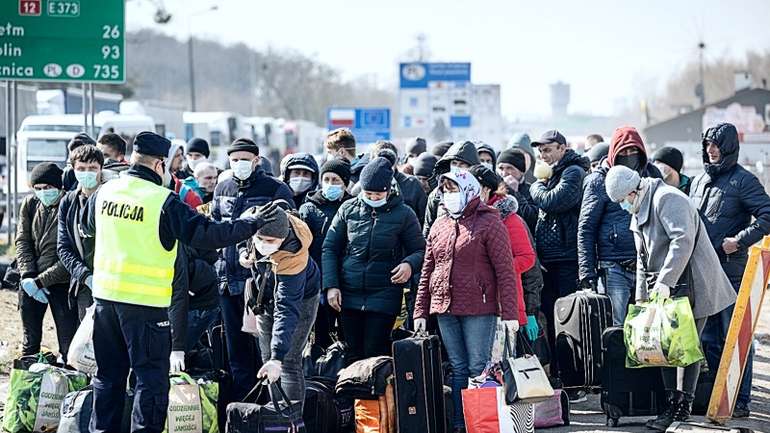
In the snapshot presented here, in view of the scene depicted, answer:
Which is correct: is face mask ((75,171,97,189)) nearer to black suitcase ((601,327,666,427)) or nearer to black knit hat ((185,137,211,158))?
black suitcase ((601,327,666,427))

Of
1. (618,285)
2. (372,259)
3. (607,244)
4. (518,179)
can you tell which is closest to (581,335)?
(618,285)

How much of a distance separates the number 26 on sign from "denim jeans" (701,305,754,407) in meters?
12.3

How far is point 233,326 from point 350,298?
89 cm

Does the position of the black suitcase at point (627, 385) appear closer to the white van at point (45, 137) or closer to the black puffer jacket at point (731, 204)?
the black puffer jacket at point (731, 204)

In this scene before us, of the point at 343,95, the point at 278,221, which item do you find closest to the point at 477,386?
the point at 278,221

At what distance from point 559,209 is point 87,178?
3914mm

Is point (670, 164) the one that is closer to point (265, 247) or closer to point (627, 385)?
point (627, 385)

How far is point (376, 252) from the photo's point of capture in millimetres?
9320

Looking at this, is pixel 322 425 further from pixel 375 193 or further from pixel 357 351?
pixel 375 193

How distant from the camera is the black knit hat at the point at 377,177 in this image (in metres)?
9.18

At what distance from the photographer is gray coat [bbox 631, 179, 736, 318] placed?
8.81 metres

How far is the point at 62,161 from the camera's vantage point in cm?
2908

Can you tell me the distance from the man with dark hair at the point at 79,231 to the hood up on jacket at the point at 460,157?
259 centimetres

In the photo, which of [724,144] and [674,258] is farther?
[724,144]
